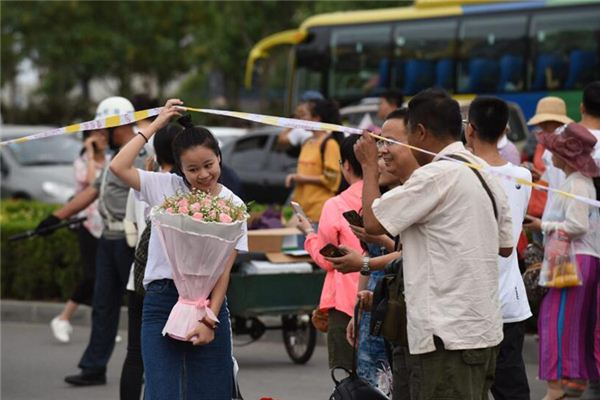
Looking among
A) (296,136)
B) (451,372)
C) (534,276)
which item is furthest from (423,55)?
(451,372)

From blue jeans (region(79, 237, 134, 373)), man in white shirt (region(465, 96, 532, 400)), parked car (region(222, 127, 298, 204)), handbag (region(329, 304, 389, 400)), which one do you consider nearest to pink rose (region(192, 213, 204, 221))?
handbag (region(329, 304, 389, 400))

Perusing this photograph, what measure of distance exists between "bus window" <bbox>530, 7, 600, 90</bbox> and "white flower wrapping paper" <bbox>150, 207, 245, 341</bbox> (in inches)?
669

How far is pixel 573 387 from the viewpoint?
343 inches

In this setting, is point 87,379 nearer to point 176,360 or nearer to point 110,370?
point 110,370

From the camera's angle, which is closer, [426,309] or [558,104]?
[426,309]

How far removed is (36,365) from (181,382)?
197 inches

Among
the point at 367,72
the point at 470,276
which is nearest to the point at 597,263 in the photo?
the point at 470,276

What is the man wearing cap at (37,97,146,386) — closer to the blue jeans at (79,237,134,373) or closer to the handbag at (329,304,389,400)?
the blue jeans at (79,237,134,373)

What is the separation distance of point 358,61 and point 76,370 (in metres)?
15.7

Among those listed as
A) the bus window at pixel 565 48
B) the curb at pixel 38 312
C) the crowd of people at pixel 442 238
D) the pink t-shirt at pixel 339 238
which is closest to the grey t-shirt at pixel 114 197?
the crowd of people at pixel 442 238

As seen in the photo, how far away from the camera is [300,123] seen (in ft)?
19.4

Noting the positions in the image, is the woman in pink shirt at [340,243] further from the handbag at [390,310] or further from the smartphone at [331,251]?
the handbag at [390,310]

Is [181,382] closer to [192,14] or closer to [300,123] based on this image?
[300,123]

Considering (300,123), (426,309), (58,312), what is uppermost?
(300,123)
